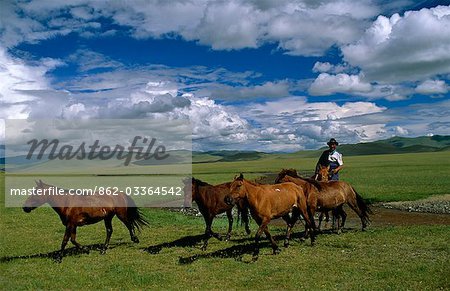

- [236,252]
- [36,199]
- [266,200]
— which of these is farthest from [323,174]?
[36,199]

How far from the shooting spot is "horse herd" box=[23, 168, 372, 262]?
12.3m

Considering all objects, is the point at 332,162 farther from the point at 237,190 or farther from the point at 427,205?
the point at 427,205

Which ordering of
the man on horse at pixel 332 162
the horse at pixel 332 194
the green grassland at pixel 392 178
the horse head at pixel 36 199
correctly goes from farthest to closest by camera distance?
1. the green grassland at pixel 392 178
2. the man on horse at pixel 332 162
3. the horse at pixel 332 194
4. the horse head at pixel 36 199

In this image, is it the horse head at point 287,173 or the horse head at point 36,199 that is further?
the horse head at point 287,173

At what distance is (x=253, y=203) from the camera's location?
40.3ft

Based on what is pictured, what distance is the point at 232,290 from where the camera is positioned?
9258 millimetres

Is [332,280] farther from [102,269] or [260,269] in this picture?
[102,269]

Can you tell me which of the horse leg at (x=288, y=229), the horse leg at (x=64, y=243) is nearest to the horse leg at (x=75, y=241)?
the horse leg at (x=64, y=243)

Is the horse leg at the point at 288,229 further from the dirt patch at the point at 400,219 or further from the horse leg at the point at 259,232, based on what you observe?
the dirt patch at the point at 400,219

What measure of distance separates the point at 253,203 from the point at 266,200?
1.54ft

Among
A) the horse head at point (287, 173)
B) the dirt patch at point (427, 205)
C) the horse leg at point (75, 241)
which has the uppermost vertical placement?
the horse head at point (287, 173)

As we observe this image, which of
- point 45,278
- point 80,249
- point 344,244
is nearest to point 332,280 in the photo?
point 344,244

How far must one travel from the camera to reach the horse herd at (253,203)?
12.3 metres

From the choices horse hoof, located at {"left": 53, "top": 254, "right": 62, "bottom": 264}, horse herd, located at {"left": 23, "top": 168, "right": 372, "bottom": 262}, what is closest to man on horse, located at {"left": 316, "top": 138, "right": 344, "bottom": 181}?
horse herd, located at {"left": 23, "top": 168, "right": 372, "bottom": 262}
